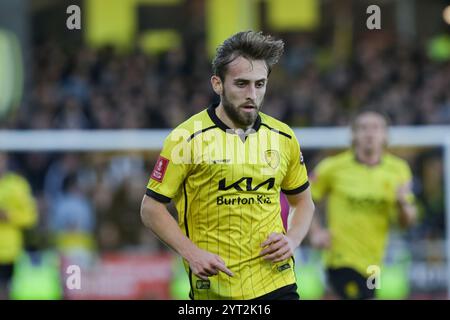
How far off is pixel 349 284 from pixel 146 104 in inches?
266

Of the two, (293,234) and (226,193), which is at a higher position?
(226,193)

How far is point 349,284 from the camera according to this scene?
8.79 meters

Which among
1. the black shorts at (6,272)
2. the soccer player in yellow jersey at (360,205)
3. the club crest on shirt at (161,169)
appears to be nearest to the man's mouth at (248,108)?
the club crest on shirt at (161,169)

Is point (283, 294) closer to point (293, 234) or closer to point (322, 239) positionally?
point (293, 234)

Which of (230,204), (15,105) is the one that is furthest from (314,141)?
(230,204)

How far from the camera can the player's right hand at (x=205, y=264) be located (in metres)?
5.42

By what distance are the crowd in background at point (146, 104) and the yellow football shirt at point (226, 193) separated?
279 inches

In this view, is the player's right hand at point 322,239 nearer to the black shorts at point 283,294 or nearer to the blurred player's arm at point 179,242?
the black shorts at point 283,294

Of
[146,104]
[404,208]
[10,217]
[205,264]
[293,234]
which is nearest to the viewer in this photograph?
[205,264]

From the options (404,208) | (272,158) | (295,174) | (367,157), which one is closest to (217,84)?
(272,158)

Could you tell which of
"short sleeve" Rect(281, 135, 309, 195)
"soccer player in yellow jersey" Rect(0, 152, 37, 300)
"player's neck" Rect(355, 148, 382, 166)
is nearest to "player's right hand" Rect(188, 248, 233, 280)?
"short sleeve" Rect(281, 135, 309, 195)

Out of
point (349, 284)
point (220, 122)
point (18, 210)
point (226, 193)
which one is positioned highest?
point (220, 122)

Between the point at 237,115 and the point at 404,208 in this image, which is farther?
the point at 404,208

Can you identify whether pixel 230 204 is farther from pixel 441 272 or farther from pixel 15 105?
pixel 15 105
